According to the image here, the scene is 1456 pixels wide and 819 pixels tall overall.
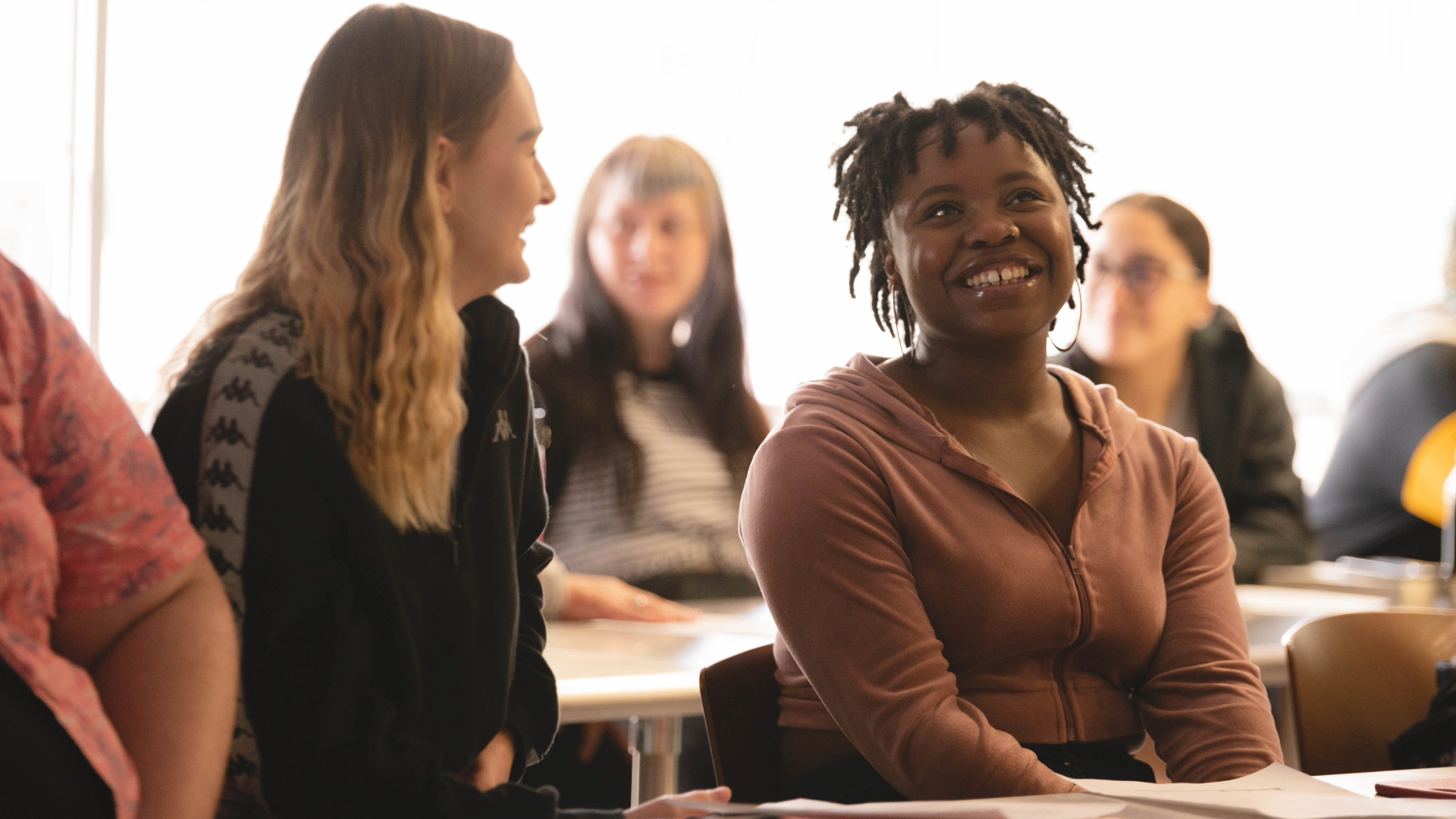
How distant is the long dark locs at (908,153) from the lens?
1.51 meters

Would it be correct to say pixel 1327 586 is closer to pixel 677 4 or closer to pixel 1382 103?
pixel 677 4

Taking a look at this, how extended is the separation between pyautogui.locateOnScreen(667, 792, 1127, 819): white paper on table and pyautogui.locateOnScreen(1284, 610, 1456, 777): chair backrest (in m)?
0.80

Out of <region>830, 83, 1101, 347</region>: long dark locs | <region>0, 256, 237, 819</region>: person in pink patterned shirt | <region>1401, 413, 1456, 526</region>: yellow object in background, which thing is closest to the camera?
<region>0, 256, 237, 819</region>: person in pink patterned shirt

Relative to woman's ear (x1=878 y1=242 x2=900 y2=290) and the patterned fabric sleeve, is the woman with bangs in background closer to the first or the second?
woman's ear (x1=878 y1=242 x2=900 y2=290)

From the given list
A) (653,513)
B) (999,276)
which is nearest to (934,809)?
(999,276)

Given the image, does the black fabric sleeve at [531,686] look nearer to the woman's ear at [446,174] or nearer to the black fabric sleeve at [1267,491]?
the woman's ear at [446,174]

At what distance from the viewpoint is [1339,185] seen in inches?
188

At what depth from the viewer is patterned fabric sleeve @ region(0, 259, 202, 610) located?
917 millimetres

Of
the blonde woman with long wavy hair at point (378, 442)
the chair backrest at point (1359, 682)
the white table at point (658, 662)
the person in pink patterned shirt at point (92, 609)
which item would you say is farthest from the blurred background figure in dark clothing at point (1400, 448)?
the person in pink patterned shirt at point (92, 609)

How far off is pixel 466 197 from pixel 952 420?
0.62 metres

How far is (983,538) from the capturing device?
140 cm

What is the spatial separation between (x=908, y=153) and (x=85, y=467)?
0.96 m

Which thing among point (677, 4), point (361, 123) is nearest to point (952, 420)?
point (361, 123)

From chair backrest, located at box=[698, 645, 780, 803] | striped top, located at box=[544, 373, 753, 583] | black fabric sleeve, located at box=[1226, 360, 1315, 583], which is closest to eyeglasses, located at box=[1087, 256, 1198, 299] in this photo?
black fabric sleeve, located at box=[1226, 360, 1315, 583]
